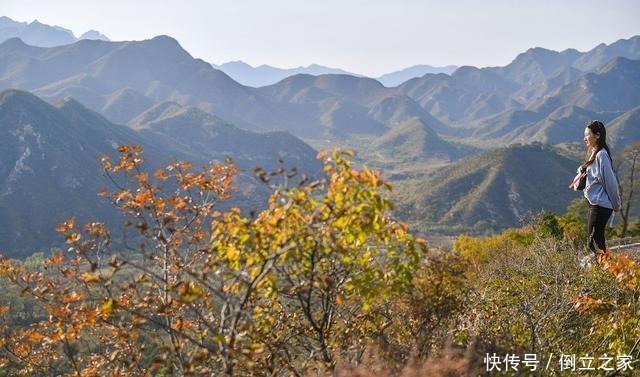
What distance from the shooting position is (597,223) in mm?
6617

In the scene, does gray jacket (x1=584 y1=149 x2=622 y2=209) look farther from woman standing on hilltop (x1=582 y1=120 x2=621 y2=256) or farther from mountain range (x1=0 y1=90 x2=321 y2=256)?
mountain range (x1=0 y1=90 x2=321 y2=256)

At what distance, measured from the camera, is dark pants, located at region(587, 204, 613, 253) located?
6.55 m

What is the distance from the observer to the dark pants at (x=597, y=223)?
21.5 feet

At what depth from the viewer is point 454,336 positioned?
494 cm

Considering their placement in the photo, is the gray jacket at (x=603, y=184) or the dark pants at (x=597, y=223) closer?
the gray jacket at (x=603, y=184)

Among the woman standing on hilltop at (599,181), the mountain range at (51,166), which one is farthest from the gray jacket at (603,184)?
the mountain range at (51,166)

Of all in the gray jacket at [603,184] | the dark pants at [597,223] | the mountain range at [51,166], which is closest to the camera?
the gray jacket at [603,184]

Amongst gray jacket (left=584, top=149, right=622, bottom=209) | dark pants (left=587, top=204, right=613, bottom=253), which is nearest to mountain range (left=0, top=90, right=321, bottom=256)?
dark pants (left=587, top=204, right=613, bottom=253)

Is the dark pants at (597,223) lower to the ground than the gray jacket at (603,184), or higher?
lower

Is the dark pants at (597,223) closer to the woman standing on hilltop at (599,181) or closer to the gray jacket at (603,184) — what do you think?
the woman standing on hilltop at (599,181)

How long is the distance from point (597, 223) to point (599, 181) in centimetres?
57

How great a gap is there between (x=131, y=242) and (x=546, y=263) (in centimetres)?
7728

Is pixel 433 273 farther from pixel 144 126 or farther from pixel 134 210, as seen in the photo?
pixel 144 126

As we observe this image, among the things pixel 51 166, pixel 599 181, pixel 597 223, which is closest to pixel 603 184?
pixel 599 181
